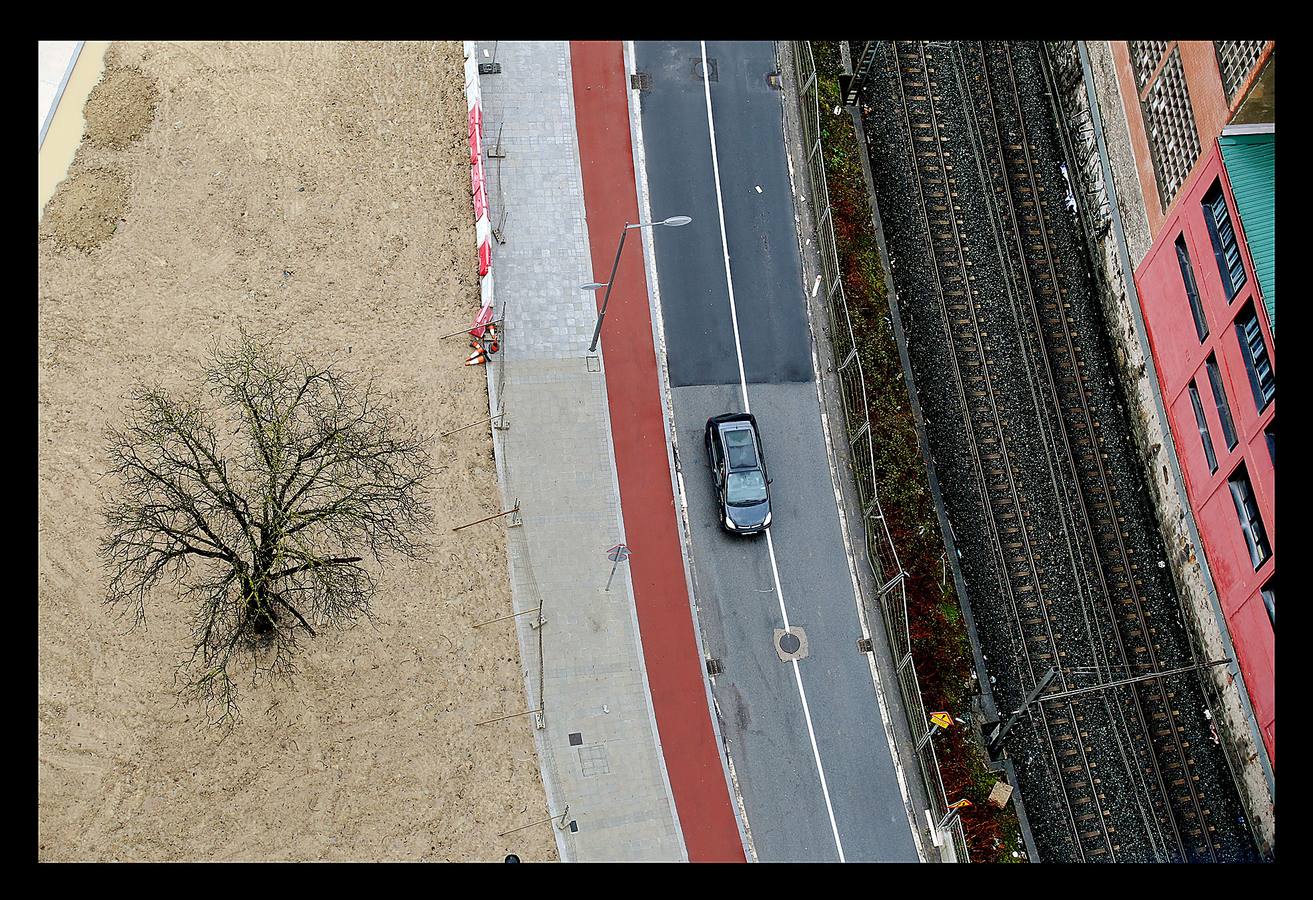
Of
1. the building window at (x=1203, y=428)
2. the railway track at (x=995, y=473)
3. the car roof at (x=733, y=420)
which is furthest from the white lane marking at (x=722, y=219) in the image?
the building window at (x=1203, y=428)

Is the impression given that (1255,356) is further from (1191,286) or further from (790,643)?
(790,643)

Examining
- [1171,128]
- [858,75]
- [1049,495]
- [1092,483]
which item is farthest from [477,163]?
[1092,483]

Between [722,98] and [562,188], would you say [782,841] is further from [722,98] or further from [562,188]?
[722,98]

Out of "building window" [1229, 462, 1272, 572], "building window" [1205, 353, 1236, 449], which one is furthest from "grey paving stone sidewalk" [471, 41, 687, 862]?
"building window" [1205, 353, 1236, 449]

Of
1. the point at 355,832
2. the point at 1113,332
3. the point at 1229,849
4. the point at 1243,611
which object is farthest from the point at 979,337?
the point at 355,832

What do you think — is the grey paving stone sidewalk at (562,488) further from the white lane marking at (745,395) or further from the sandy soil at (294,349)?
the white lane marking at (745,395)
